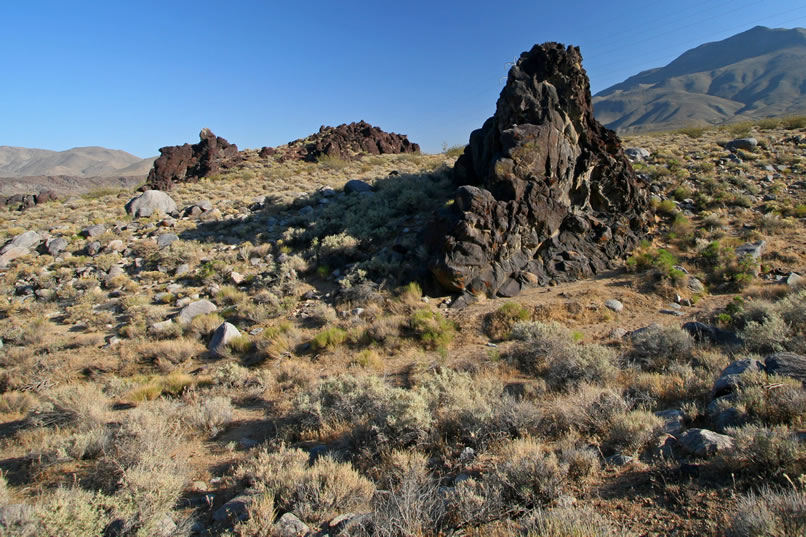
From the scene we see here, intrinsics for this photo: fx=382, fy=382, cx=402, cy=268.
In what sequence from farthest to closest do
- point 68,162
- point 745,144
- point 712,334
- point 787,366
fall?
point 68,162, point 745,144, point 712,334, point 787,366

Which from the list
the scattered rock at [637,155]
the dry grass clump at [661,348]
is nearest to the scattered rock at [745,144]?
the scattered rock at [637,155]

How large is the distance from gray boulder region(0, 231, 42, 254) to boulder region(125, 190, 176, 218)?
3.74 meters

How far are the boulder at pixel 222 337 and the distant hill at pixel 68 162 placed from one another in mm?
138964

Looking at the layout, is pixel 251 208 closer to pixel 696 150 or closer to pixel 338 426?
pixel 338 426

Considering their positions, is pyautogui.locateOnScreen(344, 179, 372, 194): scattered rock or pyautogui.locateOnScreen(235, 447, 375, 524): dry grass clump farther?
pyautogui.locateOnScreen(344, 179, 372, 194): scattered rock

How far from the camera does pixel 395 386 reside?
6316mm

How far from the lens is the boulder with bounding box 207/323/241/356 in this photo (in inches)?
314

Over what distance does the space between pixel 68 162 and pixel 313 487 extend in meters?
186

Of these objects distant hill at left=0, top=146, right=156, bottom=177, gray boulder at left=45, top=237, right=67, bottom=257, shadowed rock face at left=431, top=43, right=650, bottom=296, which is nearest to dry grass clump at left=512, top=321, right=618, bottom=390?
shadowed rock face at left=431, top=43, right=650, bottom=296

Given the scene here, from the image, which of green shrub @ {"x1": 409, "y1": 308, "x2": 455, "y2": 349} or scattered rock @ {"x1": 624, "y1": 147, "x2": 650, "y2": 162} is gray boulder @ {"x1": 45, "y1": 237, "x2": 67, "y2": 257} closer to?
green shrub @ {"x1": 409, "y1": 308, "x2": 455, "y2": 349}

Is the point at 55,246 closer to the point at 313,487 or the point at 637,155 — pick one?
the point at 313,487

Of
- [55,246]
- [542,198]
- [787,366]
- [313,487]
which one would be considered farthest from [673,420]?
[55,246]

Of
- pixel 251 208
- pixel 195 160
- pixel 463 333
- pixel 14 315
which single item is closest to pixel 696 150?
pixel 463 333

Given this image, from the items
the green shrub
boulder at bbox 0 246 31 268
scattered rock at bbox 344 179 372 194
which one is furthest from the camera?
scattered rock at bbox 344 179 372 194
